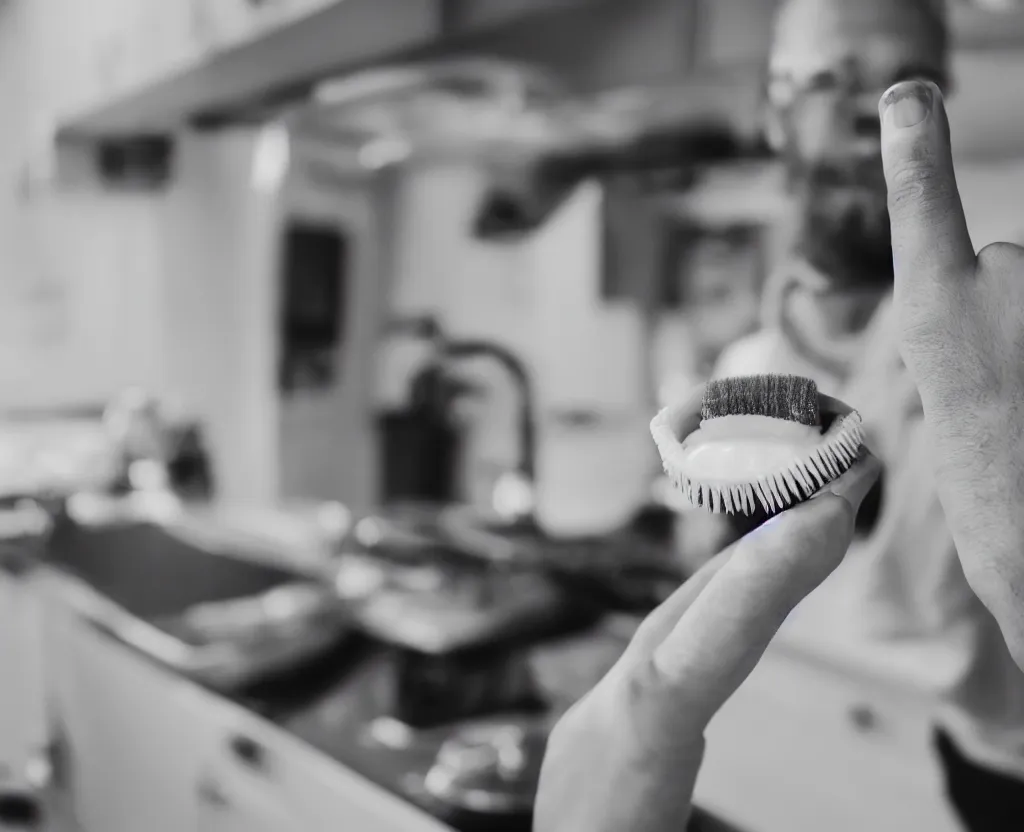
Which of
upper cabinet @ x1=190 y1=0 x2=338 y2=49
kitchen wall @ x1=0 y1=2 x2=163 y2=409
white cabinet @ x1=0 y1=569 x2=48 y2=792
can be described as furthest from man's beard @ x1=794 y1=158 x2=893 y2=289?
kitchen wall @ x1=0 y1=2 x2=163 y2=409

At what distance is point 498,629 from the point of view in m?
0.73

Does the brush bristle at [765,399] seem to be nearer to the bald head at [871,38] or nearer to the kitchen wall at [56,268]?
the bald head at [871,38]

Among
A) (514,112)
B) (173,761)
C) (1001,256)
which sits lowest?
(173,761)

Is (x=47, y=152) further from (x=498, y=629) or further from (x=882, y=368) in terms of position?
(x=882, y=368)

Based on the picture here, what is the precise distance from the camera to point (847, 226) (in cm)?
36

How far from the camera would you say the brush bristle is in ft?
0.87

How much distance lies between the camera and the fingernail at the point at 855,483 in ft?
0.85

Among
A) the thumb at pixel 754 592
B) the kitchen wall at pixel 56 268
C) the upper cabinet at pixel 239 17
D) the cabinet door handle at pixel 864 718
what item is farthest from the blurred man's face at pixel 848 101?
the kitchen wall at pixel 56 268

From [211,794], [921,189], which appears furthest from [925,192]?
[211,794]

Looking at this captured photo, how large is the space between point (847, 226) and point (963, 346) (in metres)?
0.13

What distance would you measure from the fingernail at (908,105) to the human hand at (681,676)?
10 cm

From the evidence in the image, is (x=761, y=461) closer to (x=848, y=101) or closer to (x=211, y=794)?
(x=848, y=101)

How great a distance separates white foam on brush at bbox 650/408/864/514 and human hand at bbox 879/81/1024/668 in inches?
1.1

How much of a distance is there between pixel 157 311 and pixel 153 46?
65 cm
